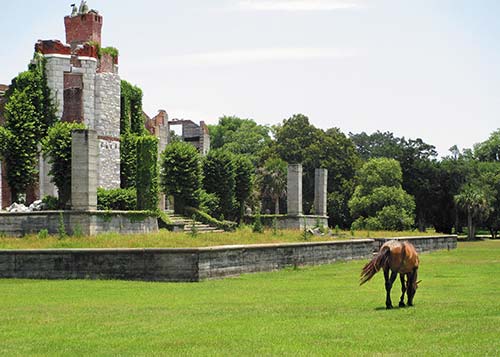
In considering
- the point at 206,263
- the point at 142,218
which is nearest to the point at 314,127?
the point at 142,218

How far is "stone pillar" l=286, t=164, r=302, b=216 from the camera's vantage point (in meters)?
45.9

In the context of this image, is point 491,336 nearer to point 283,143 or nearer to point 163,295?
point 163,295

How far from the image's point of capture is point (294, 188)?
151 feet

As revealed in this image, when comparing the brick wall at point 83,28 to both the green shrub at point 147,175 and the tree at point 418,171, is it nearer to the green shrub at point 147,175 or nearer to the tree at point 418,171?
the green shrub at point 147,175

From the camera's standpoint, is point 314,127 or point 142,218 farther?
point 314,127

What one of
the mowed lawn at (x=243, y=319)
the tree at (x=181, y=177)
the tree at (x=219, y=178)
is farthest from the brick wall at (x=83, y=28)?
the mowed lawn at (x=243, y=319)

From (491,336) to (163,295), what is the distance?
8501 mm

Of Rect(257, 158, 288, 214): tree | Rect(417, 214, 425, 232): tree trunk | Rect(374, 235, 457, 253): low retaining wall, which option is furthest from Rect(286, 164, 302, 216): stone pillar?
Rect(417, 214, 425, 232): tree trunk

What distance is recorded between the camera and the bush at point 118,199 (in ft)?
120

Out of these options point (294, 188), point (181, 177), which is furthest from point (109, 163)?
point (294, 188)

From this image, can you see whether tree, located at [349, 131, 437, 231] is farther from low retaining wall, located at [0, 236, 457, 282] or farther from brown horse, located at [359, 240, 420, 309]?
brown horse, located at [359, 240, 420, 309]

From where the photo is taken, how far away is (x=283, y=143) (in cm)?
7500

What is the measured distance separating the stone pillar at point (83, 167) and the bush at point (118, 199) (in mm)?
7107

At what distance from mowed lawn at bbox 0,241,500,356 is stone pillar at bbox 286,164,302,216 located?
25719mm
